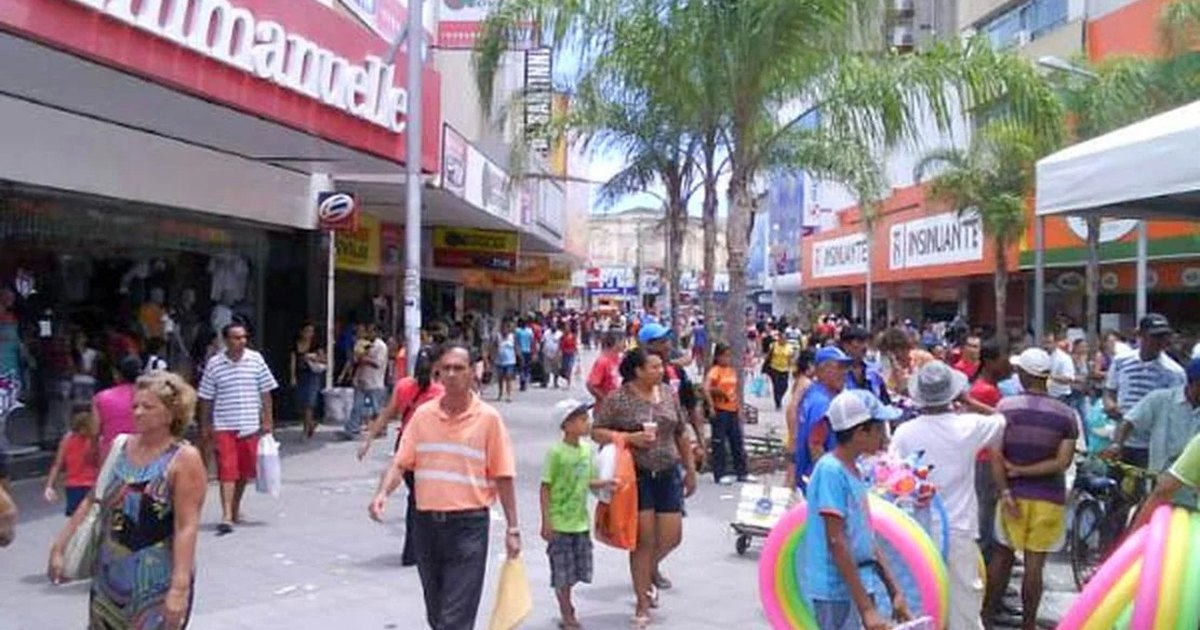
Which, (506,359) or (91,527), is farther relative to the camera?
(506,359)

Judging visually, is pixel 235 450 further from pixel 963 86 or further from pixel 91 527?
pixel 963 86

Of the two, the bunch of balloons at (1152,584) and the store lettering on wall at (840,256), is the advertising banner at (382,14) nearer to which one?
the bunch of balloons at (1152,584)

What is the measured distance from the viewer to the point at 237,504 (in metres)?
10.4

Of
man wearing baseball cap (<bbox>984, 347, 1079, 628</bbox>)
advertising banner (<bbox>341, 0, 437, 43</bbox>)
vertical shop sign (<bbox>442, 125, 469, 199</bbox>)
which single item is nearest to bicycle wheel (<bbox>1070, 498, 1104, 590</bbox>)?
man wearing baseball cap (<bbox>984, 347, 1079, 628</bbox>)

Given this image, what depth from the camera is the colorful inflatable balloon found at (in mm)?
5105

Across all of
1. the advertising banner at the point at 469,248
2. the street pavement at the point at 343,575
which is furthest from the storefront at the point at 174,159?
the advertising banner at the point at 469,248

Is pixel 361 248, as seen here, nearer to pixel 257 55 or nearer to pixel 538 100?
pixel 538 100

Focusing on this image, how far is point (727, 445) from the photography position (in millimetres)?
13445

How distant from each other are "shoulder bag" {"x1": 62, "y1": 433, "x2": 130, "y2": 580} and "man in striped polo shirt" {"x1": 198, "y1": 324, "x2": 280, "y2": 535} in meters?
5.11

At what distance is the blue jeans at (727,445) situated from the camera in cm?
1327

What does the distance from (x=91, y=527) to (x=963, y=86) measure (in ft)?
40.2

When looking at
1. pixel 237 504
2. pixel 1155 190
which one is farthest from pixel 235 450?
pixel 1155 190

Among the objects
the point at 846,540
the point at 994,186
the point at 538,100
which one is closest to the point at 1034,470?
the point at 846,540

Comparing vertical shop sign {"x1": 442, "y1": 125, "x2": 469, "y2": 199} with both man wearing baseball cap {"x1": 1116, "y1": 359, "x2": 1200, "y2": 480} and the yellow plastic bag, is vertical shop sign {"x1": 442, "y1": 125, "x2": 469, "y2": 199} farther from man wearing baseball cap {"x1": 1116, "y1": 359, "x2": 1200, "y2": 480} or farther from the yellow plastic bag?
the yellow plastic bag
